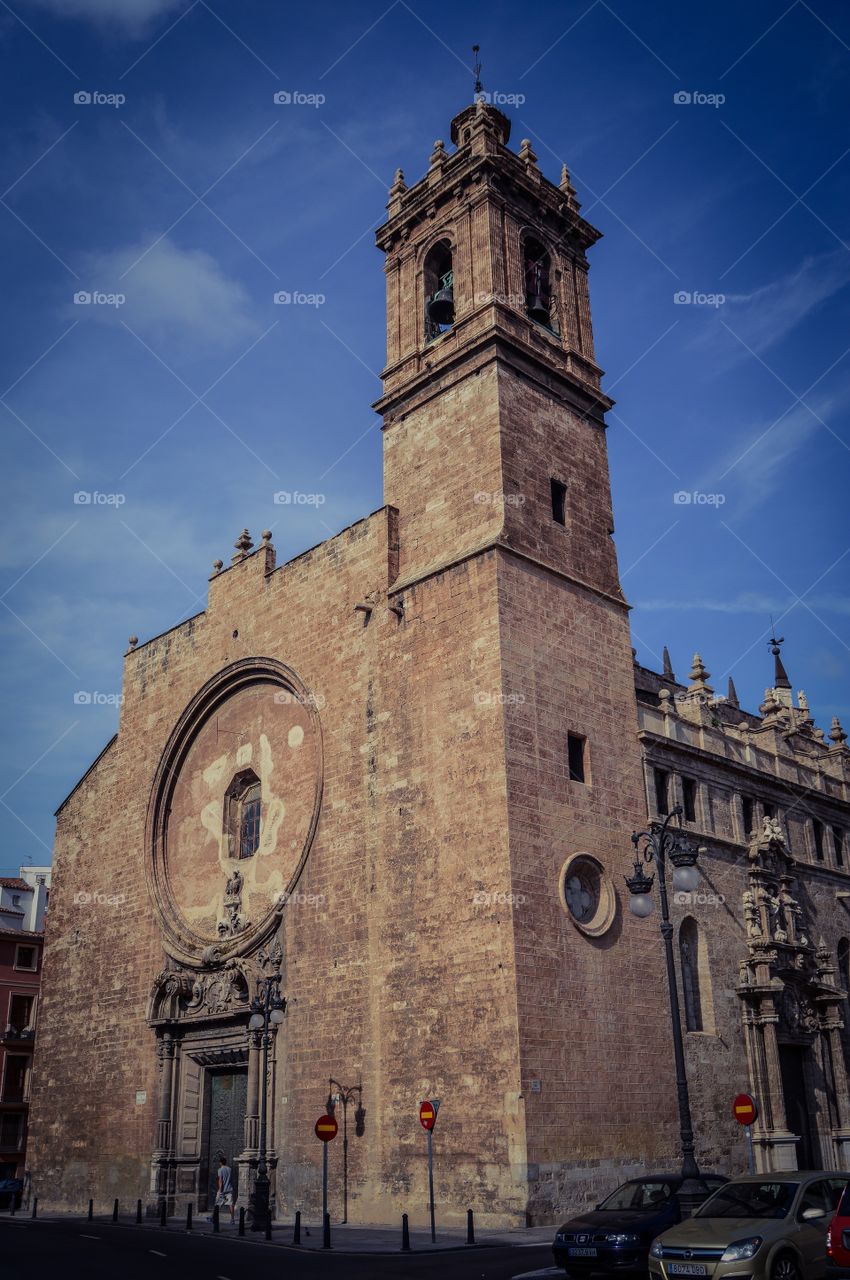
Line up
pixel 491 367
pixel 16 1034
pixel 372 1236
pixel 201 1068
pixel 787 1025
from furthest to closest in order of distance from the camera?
pixel 16 1034 → pixel 201 1068 → pixel 787 1025 → pixel 491 367 → pixel 372 1236

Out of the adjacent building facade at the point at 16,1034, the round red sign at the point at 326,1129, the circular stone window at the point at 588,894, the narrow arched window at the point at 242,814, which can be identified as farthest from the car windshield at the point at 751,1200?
the adjacent building facade at the point at 16,1034

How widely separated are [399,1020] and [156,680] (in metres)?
14.3

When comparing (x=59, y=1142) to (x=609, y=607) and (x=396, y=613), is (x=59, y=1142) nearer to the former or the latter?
(x=396, y=613)

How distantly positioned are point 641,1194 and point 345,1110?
8.82m

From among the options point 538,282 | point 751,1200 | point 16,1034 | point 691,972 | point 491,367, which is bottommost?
point 751,1200

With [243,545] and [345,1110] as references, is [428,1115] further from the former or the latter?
[243,545]

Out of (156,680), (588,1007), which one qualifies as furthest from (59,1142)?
(588,1007)

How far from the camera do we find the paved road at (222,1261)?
42.4ft

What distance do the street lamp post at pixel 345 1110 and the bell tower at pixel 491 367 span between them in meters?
10.2

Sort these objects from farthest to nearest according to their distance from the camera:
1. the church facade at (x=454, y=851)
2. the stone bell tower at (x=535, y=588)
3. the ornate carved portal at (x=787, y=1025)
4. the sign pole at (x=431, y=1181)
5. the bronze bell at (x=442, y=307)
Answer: the bronze bell at (x=442, y=307), the ornate carved portal at (x=787, y=1025), the church facade at (x=454, y=851), the stone bell tower at (x=535, y=588), the sign pole at (x=431, y=1181)

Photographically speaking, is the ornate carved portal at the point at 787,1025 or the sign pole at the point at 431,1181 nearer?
the sign pole at the point at 431,1181

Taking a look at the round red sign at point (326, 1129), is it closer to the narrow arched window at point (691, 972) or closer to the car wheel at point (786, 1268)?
the narrow arched window at point (691, 972)

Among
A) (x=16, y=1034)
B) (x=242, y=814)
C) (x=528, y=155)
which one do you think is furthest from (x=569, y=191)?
(x=16, y=1034)

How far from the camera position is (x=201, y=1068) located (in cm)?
2572
